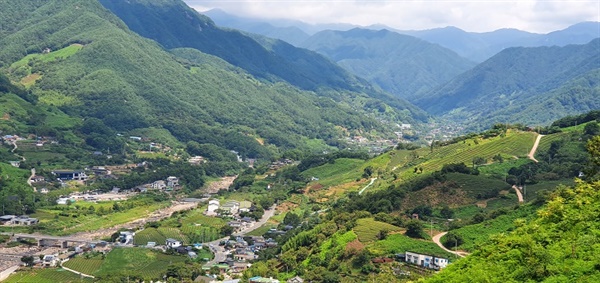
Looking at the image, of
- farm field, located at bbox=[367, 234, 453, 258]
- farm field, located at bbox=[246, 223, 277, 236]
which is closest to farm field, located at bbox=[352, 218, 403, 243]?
farm field, located at bbox=[367, 234, 453, 258]

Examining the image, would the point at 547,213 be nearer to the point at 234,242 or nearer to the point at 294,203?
the point at 234,242

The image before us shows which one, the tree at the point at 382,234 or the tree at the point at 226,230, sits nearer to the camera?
the tree at the point at 382,234

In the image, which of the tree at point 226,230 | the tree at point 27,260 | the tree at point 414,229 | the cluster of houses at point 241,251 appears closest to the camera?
the tree at point 414,229

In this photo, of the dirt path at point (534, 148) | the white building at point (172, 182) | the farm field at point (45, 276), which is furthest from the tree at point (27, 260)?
the dirt path at point (534, 148)

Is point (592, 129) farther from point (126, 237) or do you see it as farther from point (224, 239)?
point (126, 237)

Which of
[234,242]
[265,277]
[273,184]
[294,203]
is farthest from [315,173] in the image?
[265,277]

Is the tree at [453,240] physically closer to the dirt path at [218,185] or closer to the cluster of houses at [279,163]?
the dirt path at [218,185]
